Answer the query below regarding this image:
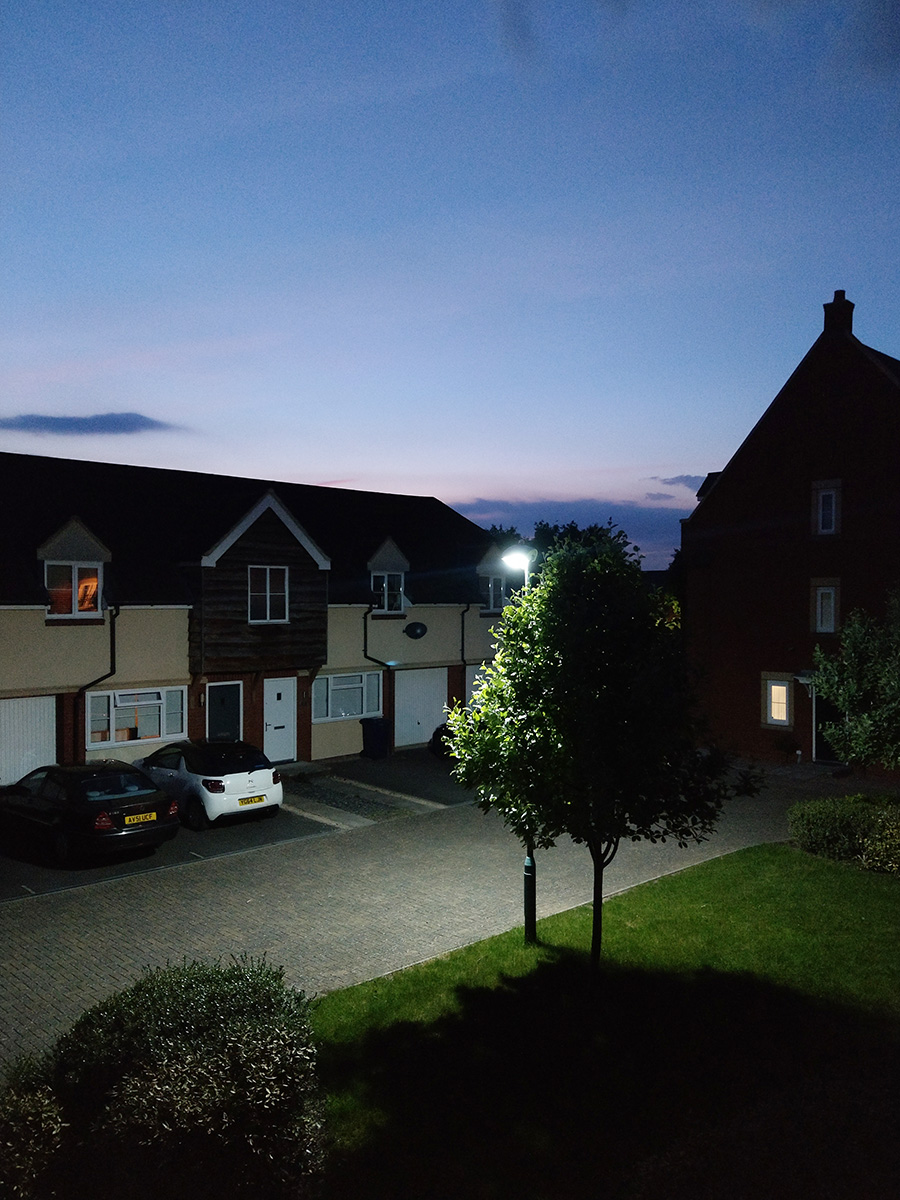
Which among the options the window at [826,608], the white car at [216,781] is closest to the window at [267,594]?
the white car at [216,781]

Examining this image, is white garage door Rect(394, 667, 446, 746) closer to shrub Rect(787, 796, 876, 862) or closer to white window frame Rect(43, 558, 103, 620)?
white window frame Rect(43, 558, 103, 620)

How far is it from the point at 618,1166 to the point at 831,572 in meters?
21.1

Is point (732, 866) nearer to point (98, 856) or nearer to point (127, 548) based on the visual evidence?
point (98, 856)

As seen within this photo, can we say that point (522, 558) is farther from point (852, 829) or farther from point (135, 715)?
point (135, 715)

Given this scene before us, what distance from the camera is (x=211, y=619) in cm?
2164

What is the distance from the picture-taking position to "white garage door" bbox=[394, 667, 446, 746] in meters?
27.0

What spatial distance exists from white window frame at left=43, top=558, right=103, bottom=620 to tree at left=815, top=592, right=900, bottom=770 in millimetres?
16184

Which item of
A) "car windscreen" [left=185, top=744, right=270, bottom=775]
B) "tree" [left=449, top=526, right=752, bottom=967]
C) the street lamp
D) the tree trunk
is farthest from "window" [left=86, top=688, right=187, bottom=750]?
the tree trunk

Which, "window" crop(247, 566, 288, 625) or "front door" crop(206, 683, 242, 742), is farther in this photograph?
"window" crop(247, 566, 288, 625)

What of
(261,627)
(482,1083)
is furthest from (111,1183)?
(261,627)

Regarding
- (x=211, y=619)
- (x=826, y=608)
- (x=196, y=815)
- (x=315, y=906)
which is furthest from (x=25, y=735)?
(x=826, y=608)

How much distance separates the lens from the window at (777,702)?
84.2 ft

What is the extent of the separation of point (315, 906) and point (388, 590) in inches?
579

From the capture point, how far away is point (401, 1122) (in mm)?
7113
